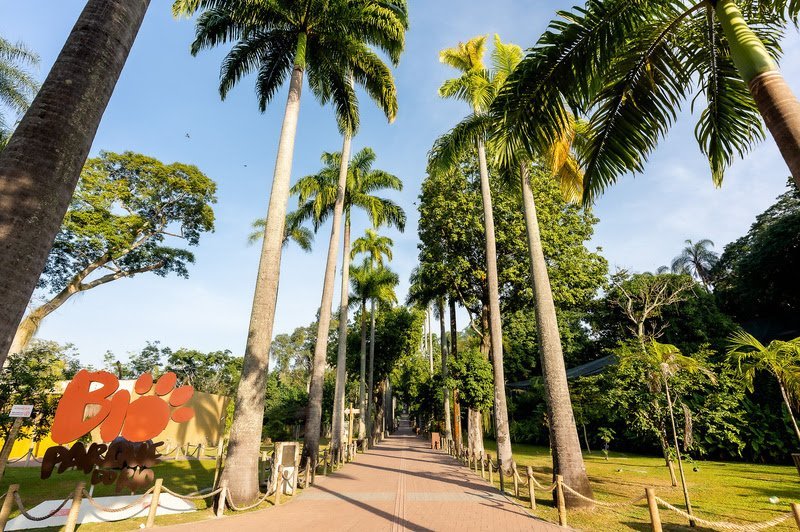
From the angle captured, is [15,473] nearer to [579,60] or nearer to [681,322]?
[579,60]

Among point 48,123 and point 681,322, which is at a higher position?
point 681,322

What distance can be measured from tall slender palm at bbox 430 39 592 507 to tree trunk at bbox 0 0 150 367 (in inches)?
218

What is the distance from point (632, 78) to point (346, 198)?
1647 centimetres

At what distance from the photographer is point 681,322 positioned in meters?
23.7

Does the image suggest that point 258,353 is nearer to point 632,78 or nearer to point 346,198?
point 632,78

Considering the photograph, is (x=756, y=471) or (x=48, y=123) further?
(x=756, y=471)

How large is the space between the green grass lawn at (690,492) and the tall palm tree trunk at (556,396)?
2.26 ft

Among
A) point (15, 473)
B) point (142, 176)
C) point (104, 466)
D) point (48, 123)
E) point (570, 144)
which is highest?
point (142, 176)

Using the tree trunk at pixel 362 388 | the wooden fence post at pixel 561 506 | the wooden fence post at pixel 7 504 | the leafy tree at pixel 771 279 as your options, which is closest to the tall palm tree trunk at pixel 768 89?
the wooden fence post at pixel 561 506

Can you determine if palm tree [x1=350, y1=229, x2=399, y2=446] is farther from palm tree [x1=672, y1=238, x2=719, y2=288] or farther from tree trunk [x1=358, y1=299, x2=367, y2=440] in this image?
palm tree [x1=672, y1=238, x2=719, y2=288]

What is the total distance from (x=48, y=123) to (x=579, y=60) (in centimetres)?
646

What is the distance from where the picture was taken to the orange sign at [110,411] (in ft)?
27.7

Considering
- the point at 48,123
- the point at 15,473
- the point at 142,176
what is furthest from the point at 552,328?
the point at 142,176

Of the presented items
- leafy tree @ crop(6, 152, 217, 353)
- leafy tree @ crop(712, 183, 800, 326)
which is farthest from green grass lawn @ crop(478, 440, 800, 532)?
leafy tree @ crop(6, 152, 217, 353)
